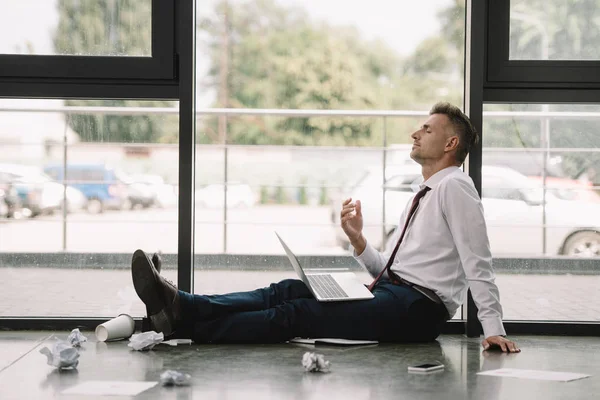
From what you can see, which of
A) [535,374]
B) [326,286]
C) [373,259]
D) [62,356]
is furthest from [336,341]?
[62,356]

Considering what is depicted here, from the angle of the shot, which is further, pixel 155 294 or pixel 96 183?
pixel 96 183

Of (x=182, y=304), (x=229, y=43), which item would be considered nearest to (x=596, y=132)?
(x=229, y=43)

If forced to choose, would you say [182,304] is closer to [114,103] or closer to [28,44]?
[114,103]

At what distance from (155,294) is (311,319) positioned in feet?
1.79

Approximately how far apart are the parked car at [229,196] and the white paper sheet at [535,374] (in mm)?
1655

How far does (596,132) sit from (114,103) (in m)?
2.02

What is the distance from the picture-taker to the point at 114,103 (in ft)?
11.8

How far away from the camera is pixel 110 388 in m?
2.28

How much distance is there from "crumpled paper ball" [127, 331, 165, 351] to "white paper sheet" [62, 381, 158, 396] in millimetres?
513

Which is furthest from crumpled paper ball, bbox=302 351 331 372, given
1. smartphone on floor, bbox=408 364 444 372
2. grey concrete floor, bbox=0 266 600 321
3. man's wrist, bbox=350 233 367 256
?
grey concrete floor, bbox=0 266 600 321

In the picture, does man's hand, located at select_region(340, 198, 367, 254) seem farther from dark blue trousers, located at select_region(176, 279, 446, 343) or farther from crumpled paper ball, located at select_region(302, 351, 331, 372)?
crumpled paper ball, located at select_region(302, 351, 331, 372)

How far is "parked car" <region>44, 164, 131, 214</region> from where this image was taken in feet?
12.1

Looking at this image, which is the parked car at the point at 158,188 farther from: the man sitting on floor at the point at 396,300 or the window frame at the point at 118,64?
the man sitting on floor at the point at 396,300

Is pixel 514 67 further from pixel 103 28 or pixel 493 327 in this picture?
pixel 103 28
